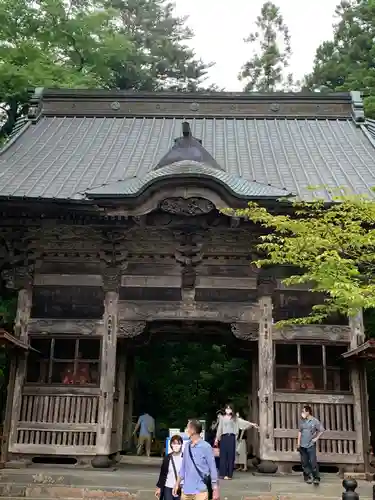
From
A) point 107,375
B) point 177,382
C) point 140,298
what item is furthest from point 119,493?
point 177,382

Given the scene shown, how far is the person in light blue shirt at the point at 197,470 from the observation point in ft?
19.1

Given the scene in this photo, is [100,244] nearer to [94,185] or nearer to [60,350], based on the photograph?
[94,185]

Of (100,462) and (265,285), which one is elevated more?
(265,285)

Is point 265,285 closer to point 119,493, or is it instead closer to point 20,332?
point 119,493

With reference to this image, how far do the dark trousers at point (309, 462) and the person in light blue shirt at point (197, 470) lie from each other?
150 inches

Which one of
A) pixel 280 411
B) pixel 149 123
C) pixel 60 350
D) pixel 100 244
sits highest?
pixel 149 123

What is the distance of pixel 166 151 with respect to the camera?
13992mm

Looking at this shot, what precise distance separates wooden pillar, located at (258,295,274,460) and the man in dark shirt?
0.80 meters

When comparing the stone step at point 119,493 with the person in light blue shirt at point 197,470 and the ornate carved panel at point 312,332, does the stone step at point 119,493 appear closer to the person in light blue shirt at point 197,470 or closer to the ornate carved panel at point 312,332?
the person in light blue shirt at point 197,470

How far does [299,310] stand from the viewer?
422 inches

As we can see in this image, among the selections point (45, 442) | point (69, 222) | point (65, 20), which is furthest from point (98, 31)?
point (45, 442)

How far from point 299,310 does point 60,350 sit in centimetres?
487

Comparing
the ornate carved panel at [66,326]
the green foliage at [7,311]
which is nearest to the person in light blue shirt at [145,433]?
the green foliage at [7,311]

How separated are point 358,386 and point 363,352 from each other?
45.9 inches
